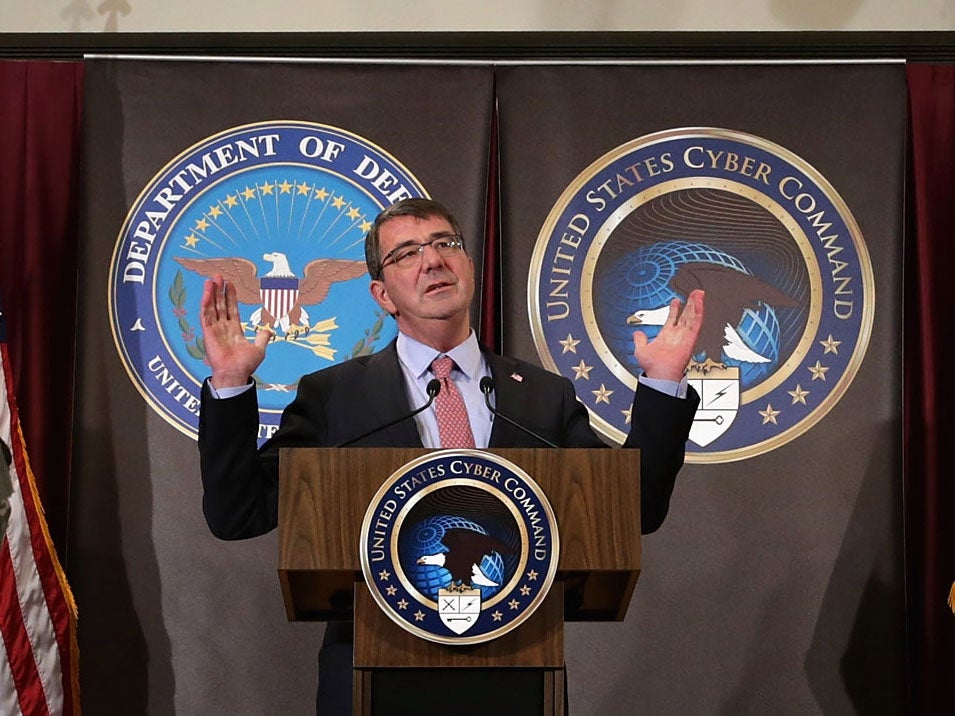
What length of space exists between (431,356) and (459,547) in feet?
2.48

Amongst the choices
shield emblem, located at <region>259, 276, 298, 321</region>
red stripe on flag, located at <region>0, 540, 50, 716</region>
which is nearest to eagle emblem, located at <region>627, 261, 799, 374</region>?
shield emblem, located at <region>259, 276, 298, 321</region>

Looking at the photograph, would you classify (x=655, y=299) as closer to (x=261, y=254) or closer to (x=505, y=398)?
(x=261, y=254)

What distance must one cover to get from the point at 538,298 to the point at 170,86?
4.40ft

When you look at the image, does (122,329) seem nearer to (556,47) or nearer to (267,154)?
(267,154)

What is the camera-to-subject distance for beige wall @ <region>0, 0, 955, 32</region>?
442 cm

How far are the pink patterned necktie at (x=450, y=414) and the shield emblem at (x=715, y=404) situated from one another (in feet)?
5.20

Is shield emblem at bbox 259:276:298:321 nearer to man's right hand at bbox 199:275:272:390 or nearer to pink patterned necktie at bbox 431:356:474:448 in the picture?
pink patterned necktie at bbox 431:356:474:448

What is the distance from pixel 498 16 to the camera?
4.44 metres

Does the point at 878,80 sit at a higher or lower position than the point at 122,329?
higher

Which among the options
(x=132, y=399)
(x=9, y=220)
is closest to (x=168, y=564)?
(x=132, y=399)

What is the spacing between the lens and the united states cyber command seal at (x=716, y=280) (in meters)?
4.10

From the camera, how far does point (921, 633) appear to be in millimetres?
4105

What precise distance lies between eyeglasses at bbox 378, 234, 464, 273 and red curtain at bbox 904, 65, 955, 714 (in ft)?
6.62

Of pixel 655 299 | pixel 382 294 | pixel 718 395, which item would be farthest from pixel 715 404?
pixel 382 294
